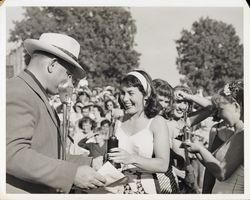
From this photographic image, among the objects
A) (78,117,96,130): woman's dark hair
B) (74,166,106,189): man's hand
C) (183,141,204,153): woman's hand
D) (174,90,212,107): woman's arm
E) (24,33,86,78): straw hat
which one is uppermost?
(24,33,86,78): straw hat

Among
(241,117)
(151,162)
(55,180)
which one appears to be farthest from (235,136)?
(55,180)

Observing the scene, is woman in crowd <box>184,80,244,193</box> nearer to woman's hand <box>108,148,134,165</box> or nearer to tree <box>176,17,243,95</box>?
tree <box>176,17,243,95</box>

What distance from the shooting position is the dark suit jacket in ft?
14.6

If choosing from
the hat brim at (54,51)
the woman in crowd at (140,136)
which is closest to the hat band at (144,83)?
the woman in crowd at (140,136)

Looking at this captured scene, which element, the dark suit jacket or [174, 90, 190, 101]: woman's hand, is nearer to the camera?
the dark suit jacket

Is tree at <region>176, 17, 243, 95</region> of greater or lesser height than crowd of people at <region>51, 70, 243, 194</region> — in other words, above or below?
above

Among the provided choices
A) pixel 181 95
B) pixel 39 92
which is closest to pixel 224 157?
pixel 181 95

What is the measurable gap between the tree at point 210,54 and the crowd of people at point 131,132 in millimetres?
87

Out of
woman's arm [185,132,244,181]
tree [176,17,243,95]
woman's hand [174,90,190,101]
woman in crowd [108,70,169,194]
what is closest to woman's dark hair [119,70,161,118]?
woman in crowd [108,70,169,194]

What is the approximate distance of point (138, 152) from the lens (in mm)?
4555

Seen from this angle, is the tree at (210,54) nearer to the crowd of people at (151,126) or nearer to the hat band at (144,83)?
the crowd of people at (151,126)

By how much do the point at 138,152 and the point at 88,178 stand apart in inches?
17.2

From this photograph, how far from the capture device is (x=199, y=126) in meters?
4.57

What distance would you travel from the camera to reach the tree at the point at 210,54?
181 inches
